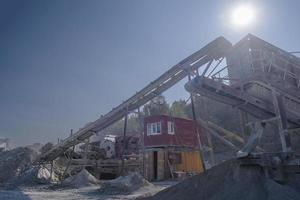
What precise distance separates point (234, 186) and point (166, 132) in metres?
20.5

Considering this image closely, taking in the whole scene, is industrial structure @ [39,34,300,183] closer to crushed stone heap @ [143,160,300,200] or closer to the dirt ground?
crushed stone heap @ [143,160,300,200]

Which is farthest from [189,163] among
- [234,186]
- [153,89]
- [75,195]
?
[234,186]

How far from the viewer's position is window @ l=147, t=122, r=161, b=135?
1095 inches

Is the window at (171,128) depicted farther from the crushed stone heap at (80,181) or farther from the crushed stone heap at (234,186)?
the crushed stone heap at (234,186)

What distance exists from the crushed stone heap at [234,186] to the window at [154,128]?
1928cm

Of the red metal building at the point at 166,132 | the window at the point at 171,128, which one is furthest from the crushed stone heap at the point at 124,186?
the window at the point at 171,128

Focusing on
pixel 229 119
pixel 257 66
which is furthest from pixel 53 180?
pixel 229 119

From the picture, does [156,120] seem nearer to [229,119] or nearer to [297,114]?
[229,119]

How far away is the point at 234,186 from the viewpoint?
6.89m

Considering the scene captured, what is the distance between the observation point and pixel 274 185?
6535 millimetres

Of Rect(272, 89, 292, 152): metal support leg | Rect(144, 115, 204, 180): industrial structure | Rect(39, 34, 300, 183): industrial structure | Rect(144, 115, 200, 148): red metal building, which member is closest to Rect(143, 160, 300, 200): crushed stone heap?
Rect(39, 34, 300, 183): industrial structure

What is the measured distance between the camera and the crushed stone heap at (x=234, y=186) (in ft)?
21.0

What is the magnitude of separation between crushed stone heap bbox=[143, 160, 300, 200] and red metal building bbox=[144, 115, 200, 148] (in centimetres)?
1856

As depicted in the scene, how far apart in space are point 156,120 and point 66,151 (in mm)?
9350
